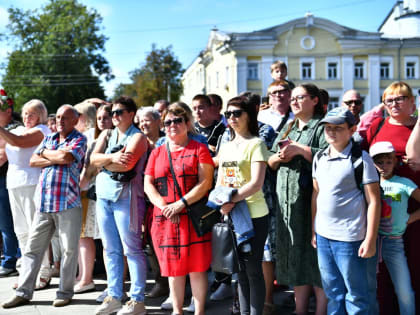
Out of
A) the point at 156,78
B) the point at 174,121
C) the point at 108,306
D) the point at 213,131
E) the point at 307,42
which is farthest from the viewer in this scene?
the point at 307,42

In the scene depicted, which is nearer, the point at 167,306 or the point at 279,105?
the point at 167,306

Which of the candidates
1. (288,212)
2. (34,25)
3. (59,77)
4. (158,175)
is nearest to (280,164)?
(288,212)

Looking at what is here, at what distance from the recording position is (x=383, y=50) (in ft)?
139

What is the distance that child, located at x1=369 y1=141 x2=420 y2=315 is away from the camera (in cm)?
370

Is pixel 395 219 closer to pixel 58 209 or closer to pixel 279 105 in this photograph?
Answer: pixel 279 105

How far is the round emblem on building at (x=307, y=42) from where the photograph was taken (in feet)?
138

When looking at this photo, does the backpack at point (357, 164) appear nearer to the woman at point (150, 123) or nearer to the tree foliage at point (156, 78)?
the woman at point (150, 123)

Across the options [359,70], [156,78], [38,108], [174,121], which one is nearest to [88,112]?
[38,108]

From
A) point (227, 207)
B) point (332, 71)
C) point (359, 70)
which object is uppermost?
point (359, 70)

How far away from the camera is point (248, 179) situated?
3914 mm

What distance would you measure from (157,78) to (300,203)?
35.1m

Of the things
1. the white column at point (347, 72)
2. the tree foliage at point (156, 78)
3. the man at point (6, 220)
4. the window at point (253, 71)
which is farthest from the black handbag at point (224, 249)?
the white column at point (347, 72)

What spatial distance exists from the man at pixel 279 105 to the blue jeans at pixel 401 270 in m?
1.81

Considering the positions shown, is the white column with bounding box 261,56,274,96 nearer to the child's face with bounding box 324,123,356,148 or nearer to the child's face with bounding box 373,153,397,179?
the child's face with bounding box 373,153,397,179
